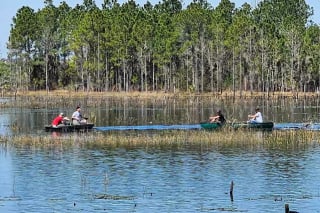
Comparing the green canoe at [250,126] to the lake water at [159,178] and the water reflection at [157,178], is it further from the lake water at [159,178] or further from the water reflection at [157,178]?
the water reflection at [157,178]

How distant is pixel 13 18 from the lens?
4678 inches

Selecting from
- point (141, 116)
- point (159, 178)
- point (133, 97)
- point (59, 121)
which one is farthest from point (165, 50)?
point (159, 178)

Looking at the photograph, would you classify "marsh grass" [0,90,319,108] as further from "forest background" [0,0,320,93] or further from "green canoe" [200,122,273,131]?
"green canoe" [200,122,273,131]

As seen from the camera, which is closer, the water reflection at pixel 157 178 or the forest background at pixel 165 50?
the water reflection at pixel 157 178

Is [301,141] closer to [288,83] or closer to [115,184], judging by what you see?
[115,184]

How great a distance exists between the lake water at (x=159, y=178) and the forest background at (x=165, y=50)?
61918mm

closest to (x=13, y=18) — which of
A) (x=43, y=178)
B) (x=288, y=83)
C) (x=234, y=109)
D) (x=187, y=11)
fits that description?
(x=187, y=11)

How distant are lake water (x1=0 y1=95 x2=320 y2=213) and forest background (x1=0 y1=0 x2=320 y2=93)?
203ft

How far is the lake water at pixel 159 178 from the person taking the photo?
2362 centimetres

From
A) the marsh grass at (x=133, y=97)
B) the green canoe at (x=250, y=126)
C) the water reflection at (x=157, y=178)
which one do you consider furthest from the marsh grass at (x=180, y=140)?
the marsh grass at (x=133, y=97)

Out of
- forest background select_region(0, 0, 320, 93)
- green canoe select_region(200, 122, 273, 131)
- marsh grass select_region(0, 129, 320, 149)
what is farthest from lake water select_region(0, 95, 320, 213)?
forest background select_region(0, 0, 320, 93)

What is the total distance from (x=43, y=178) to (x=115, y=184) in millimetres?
3247

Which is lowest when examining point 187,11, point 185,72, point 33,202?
point 33,202

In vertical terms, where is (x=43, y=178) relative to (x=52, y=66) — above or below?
below
